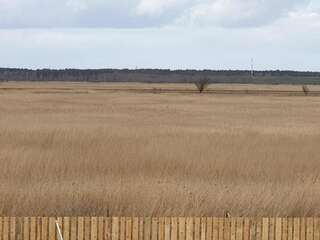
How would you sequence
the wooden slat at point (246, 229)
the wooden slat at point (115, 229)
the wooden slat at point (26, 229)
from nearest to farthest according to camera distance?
the wooden slat at point (26, 229) < the wooden slat at point (115, 229) < the wooden slat at point (246, 229)

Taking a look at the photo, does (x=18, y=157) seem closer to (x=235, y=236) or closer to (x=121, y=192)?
(x=121, y=192)

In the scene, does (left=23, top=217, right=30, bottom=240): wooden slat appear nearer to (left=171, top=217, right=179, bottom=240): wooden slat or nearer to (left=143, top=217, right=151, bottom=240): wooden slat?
(left=143, top=217, right=151, bottom=240): wooden slat

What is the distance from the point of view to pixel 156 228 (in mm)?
11258

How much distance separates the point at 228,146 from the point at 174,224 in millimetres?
14392

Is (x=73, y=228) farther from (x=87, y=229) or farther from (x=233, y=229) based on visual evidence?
(x=233, y=229)

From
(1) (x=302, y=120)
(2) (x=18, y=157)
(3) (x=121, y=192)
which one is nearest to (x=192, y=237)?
(3) (x=121, y=192)

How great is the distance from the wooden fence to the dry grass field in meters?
2.89

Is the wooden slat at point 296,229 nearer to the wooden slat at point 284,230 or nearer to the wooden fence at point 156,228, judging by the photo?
the wooden fence at point 156,228

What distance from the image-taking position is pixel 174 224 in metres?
11.3

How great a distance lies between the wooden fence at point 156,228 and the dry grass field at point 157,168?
9.48 ft

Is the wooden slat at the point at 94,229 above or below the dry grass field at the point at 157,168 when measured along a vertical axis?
below

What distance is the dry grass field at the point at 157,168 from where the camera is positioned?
48.8ft

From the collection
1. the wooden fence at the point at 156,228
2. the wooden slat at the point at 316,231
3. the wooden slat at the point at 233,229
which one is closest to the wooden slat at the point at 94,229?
the wooden fence at the point at 156,228

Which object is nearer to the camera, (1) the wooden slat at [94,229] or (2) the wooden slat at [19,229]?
(2) the wooden slat at [19,229]
